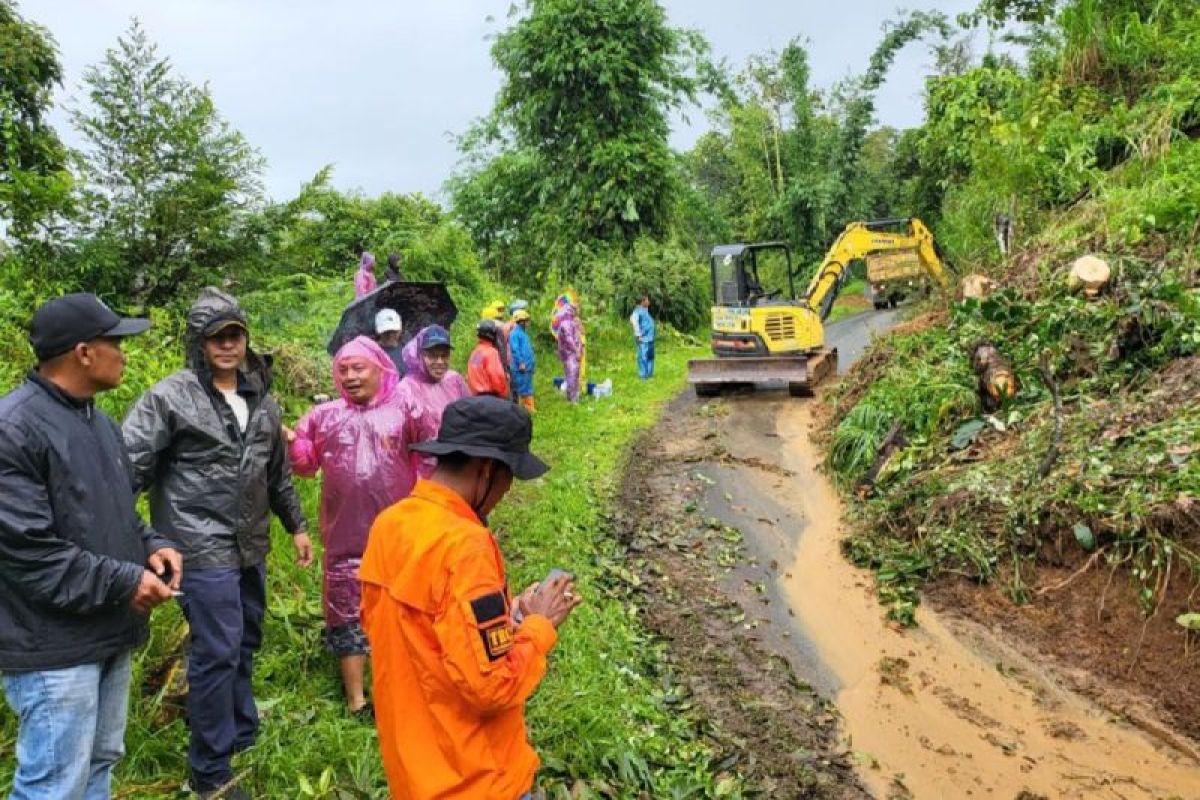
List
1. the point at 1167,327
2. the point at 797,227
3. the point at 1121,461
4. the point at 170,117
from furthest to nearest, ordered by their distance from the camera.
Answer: the point at 797,227, the point at 170,117, the point at 1167,327, the point at 1121,461

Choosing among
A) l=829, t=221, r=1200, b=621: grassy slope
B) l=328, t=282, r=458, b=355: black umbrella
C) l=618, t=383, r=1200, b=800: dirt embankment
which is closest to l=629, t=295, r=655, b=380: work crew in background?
l=829, t=221, r=1200, b=621: grassy slope

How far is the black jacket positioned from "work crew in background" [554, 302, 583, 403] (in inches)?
362

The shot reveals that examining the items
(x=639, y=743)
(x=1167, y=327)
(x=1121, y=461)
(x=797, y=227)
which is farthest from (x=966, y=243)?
(x=797, y=227)

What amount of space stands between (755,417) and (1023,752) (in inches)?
269

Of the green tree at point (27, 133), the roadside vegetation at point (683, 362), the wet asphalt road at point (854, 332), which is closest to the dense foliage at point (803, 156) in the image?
the wet asphalt road at point (854, 332)

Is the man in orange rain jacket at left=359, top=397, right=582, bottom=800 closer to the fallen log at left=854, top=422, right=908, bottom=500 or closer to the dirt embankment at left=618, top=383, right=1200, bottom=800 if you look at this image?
the dirt embankment at left=618, top=383, right=1200, bottom=800

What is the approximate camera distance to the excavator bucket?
11.2 m

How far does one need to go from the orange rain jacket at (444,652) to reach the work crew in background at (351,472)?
5.69 feet

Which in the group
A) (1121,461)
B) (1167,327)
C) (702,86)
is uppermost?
(702,86)

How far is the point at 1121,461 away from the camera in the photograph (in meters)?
5.09

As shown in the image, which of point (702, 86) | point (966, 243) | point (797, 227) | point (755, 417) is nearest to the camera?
point (755, 417)

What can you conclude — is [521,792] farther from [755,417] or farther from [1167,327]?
[755,417]

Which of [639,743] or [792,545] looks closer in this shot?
[639,743]

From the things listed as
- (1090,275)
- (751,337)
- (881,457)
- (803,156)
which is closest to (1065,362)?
(1090,275)
